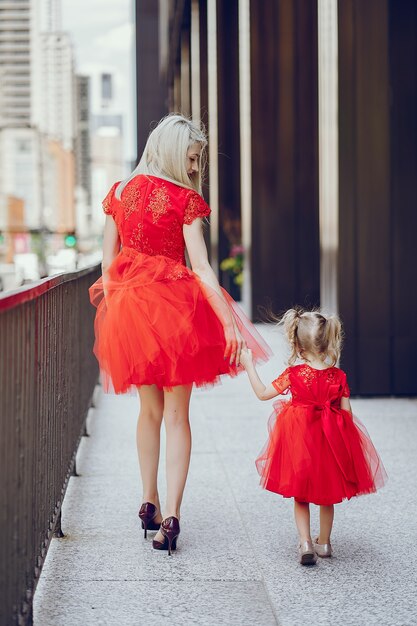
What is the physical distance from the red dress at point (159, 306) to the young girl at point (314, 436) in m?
0.32

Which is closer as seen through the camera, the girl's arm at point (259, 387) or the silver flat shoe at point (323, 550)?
the girl's arm at point (259, 387)

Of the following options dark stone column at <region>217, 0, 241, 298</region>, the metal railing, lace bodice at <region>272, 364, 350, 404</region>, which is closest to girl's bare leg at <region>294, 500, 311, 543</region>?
lace bodice at <region>272, 364, 350, 404</region>

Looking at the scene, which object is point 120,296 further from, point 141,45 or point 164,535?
point 141,45

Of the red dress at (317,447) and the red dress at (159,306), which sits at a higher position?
the red dress at (159,306)

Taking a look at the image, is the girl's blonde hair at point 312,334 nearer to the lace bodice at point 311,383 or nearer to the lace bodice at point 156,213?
the lace bodice at point 311,383

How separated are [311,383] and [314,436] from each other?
0.24 metres

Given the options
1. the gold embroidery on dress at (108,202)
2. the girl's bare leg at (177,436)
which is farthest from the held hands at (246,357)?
the gold embroidery on dress at (108,202)

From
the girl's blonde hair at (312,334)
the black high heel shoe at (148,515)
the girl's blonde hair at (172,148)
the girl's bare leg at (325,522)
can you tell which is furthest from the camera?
the black high heel shoe at (148,515)

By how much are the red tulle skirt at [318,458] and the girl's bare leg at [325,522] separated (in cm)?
10

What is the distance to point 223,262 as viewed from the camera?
78.5 feet

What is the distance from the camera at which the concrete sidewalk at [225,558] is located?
171 inches

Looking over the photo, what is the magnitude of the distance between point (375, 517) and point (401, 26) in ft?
18.5

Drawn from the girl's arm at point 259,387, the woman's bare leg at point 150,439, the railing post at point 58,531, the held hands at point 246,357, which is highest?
the held hands at point 246,357

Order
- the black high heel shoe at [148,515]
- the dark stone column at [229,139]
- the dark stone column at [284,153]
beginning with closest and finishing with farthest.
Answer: the black high heel shoe at [148,515], the dark stone column at [284,153], the dark stone column at [229,139]
